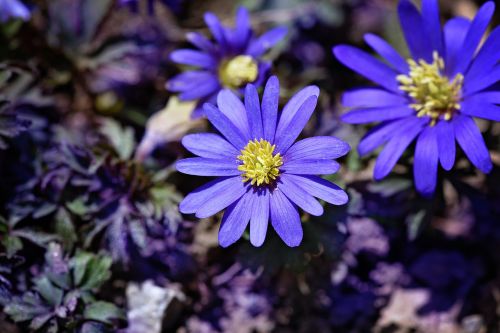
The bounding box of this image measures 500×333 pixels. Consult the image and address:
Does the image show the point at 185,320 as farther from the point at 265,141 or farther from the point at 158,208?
the point at 265,141

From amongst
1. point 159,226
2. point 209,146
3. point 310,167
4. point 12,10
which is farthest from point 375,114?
point 12,10

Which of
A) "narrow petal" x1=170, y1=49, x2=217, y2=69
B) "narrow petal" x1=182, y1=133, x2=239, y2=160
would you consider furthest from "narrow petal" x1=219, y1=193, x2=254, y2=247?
"narrow petal" x1=170, y1=49, x2=217, y2=69

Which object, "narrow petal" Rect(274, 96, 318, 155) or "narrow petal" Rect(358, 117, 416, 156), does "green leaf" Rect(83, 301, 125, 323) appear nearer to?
"narrow petal" Rect(274, 96, 318, 155)

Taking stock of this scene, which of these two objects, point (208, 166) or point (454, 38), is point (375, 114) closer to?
point (454, 38)

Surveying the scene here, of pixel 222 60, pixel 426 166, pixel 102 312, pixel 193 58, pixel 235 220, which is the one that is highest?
pixel 222 60

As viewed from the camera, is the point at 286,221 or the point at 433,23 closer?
the point at 286,221

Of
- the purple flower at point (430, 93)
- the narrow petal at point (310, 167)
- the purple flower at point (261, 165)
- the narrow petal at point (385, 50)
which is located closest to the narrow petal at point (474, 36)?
the purple flower at point (430, 93)
